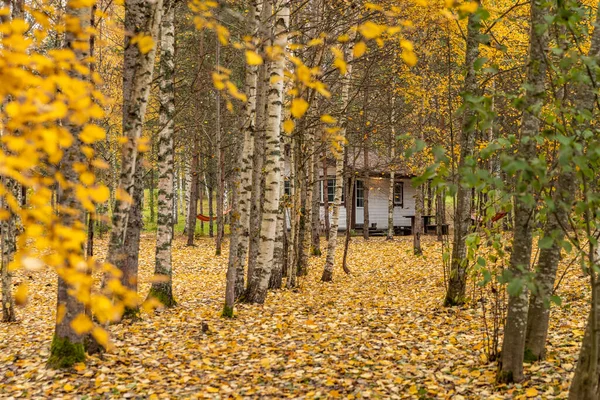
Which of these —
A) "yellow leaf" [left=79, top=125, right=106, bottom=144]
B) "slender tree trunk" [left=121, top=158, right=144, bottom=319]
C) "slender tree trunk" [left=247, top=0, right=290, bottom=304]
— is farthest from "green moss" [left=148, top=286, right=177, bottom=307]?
"yellow leaf" [left=79, top=125, right=106, bottom=144]

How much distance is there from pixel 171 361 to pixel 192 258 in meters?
11.1

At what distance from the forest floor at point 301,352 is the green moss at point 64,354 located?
115 millimetres

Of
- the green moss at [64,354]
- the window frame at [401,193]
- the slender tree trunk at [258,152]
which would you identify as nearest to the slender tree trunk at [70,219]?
the green moss at [64,354]

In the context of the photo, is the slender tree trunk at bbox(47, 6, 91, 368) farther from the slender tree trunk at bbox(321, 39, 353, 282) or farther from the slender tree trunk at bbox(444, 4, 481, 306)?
the slender tree trunk at bbox(321, 39, 353, 282)

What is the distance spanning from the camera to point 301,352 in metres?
5.97

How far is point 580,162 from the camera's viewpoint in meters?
2.60

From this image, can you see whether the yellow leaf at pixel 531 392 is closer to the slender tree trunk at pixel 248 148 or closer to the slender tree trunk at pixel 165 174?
the slender tree trunk at pixel 248 148

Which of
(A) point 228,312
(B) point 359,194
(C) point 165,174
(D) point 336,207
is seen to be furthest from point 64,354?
(B) point 359,194

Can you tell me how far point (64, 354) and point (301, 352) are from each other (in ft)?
8.78

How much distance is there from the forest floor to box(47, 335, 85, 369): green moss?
11 centimetres

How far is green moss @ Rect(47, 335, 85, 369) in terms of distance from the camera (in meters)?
5.32

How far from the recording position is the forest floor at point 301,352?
4746mm

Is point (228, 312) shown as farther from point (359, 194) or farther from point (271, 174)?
point (359, 194)

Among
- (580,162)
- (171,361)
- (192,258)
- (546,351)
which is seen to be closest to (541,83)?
(580,162)
